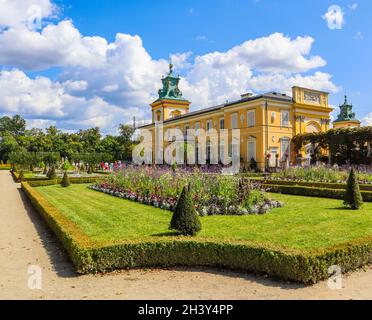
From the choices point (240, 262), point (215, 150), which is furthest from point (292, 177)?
point (215, 150)

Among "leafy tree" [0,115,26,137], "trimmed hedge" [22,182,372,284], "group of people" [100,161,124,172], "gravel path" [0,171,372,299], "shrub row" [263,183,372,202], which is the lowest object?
"gravel path" [0,171,372,299]

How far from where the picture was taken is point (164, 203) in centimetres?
1032

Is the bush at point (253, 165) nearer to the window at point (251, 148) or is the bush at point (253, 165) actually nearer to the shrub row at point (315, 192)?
the window at point (251, 148)

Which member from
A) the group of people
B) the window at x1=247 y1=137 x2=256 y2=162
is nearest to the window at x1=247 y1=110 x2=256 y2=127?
the window at x1=247 y1=137 x2=256 y2=162

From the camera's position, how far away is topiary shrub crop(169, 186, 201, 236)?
6578 millimetres

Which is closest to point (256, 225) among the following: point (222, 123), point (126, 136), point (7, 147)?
point (222, 123)

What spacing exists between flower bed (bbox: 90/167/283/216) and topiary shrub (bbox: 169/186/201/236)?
2407 millimetres

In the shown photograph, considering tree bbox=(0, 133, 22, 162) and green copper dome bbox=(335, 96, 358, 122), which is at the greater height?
green copper dome bbox=(335, 96, 358, 122)

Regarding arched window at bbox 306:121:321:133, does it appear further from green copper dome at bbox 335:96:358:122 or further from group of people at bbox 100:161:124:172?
green copper dome at bbox 335:96:358:122

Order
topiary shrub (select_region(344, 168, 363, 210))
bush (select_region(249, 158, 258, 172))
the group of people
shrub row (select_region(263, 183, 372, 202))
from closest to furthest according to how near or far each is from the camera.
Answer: topiary shrub (select_region(344, 168, 363, 210)) → shrub row (select_region(263, 183, 372, 202)) → the group of people → bush (select_region(249, 158, 258, 172))

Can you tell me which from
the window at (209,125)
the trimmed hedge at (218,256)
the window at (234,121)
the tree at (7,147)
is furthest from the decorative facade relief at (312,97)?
the tree at (7,147)

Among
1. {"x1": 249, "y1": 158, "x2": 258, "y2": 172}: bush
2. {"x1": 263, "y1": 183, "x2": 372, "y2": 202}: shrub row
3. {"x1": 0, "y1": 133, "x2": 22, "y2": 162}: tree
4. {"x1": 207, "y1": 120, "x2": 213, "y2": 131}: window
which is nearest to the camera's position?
{"x1": 263, "y1": 183, "x2": 372, "y2": 202}: shrub row

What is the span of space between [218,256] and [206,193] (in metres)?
4.49

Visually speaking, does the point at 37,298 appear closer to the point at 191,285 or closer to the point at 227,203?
the point at 191,285
